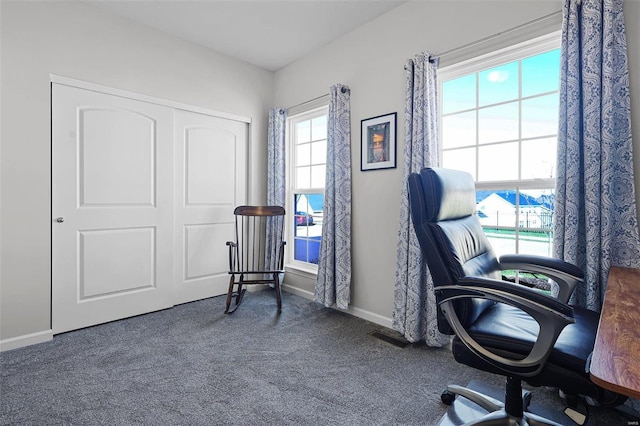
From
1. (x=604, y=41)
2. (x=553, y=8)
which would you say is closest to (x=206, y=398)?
(x=604, y=41)

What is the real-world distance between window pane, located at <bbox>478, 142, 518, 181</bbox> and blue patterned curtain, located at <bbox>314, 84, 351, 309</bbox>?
1149 mm

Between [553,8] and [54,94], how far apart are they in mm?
3523

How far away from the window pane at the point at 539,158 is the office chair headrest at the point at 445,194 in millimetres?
661

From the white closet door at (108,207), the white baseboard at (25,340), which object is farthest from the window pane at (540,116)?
the white baseboard at (25,340)

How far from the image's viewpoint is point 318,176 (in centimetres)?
357

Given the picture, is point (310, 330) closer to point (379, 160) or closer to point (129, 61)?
point (379, 160)

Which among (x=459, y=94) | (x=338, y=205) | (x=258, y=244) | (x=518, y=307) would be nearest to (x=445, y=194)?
(x=518, y=307)

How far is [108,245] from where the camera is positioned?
279 cm

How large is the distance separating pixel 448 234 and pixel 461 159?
1.26 metres

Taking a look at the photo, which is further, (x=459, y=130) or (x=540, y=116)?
(x=459, y=130)

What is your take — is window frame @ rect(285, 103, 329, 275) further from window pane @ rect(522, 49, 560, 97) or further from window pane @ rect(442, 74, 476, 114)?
window pane @ rect(522, 49, 560, 97)

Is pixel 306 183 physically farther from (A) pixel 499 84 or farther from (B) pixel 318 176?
(A) pixel 499 84

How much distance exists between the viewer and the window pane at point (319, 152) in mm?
3485

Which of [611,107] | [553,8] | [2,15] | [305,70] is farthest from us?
[305,70]
